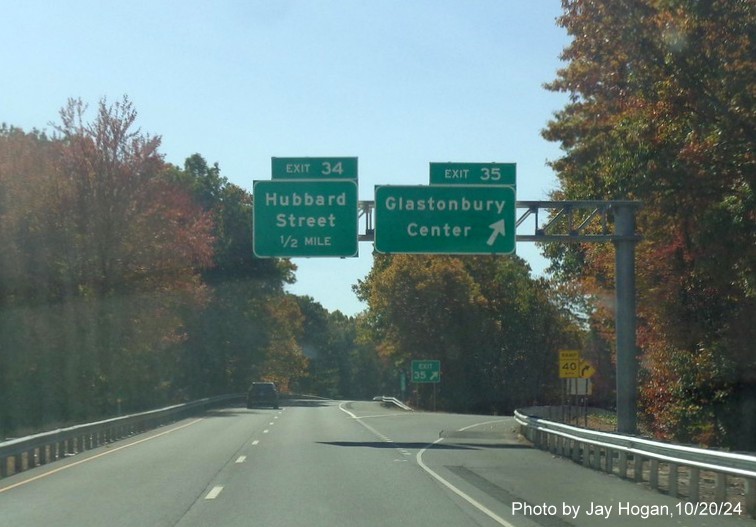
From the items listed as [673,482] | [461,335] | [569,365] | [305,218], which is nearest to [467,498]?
[673,482]

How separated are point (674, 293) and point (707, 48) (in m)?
9.01

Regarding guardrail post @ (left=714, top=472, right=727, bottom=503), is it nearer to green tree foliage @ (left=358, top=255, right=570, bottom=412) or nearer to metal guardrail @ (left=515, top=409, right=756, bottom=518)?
metal guardrail @ (left=515, top=409, right=756, bottom=518)

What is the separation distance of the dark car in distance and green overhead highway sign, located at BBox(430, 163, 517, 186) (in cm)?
3335

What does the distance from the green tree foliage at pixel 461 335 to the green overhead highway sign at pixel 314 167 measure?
3963cm

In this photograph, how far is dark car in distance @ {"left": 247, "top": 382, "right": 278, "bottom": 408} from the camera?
5697 cm

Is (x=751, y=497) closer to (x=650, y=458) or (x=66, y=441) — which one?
(x=650, y=458)

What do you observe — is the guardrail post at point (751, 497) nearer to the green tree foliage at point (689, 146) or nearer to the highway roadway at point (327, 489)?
the highway roadway at point (327, 489)

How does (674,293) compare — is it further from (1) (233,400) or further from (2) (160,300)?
(1) (233,400)

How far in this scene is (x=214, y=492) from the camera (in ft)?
50.1

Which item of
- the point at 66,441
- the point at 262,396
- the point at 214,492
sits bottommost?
the point at 262,396

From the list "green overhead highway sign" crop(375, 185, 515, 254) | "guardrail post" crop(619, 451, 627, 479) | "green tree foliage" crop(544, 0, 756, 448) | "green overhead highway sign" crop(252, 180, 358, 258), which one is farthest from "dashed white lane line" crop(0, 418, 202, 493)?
"green tree foliage" crop(544, 0, 756, 448)

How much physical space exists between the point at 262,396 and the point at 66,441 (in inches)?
1286

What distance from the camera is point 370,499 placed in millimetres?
14367

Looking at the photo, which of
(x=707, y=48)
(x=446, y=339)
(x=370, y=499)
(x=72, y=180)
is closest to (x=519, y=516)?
(x=370, y=499)
